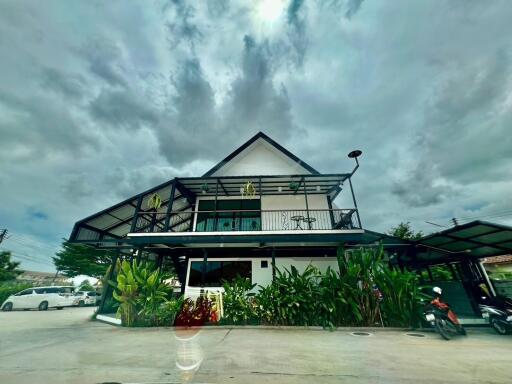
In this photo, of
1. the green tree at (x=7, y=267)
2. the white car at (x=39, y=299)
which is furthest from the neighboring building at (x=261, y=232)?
the green tree at (x=7, y=267)

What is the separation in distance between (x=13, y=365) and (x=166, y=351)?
2.27 metres

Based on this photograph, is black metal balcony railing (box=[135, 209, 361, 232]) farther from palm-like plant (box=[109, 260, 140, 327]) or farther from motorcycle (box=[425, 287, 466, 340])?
motorcycle (box=[425, 287, 466, 340])

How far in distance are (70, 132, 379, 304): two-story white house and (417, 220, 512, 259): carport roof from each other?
221 centimetres

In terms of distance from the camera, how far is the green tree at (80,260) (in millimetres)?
20109

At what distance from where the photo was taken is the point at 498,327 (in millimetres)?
5742

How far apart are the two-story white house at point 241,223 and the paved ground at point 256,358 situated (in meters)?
3.24

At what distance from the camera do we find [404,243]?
8.99 metres

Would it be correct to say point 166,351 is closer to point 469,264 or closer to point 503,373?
point 503,373

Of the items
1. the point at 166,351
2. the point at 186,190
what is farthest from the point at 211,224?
the point at 166,351

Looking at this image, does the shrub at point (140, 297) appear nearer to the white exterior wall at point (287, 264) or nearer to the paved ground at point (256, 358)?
the paved ground at point (256, 358)

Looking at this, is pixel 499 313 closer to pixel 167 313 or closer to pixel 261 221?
pixel 261 221

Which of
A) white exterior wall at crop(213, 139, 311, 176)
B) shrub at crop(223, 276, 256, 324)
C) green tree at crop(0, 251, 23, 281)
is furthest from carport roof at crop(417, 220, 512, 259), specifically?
green tree at crop(0, 251, 23, 281)

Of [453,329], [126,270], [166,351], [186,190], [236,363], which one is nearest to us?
[236,363]

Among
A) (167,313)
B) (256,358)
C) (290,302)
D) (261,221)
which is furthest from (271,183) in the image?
(256,358)
